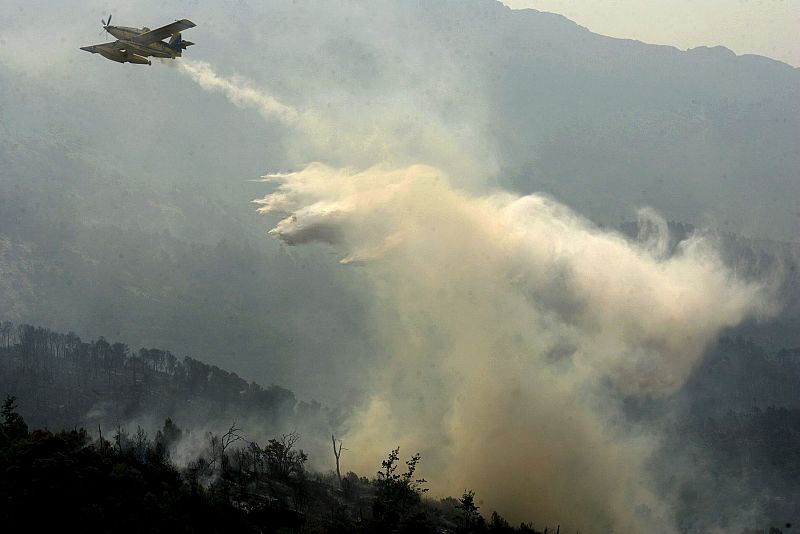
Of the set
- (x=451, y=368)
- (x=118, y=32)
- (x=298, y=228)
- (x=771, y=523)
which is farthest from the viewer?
(x=451, y=368)

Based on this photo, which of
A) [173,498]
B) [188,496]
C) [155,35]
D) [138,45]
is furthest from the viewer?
[188,496]

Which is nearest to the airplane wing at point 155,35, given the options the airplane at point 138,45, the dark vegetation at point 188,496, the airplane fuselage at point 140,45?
the airplane at point 138,45

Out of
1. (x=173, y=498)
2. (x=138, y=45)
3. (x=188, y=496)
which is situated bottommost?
(x=173, y=498)

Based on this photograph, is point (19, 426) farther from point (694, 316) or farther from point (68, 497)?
point (694, 316)

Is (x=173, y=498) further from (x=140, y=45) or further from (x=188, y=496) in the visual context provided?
(x=140, y=45)

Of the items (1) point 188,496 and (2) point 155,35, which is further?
(1) point 188,496

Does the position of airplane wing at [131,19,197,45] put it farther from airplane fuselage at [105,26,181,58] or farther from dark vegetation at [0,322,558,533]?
dark vegetation at [0,322,558,533]

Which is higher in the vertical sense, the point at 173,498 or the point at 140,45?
the point at 140,45

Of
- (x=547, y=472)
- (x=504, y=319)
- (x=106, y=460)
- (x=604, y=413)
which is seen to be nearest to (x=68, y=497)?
(x=106, y=460)

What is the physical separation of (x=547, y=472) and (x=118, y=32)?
93.0 metres

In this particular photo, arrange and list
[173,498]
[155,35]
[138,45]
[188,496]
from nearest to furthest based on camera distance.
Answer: [155,35] → [138,45] → [173,498] → [188,496]

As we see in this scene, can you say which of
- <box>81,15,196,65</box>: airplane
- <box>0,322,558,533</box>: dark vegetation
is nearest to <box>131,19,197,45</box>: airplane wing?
<box>81,15,196,65</box>: airplane

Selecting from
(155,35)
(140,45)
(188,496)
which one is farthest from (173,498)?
(155,35)

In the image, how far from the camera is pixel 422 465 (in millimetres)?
151375
